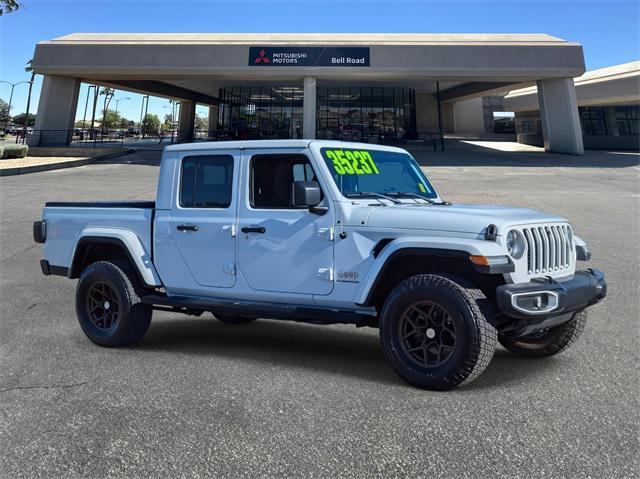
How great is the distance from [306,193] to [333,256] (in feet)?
1.87

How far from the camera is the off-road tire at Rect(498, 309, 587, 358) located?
4469 mm

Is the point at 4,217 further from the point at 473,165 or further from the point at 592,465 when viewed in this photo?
the point at 473,165

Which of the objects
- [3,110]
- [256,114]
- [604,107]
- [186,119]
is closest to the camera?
[604,107]

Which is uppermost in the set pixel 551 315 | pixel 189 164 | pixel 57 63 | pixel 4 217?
pixel 57 63

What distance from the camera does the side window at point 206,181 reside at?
196 inches

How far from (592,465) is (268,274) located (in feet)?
9.03

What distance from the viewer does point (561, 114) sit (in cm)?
3422

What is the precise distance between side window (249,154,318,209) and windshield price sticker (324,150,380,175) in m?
0.26

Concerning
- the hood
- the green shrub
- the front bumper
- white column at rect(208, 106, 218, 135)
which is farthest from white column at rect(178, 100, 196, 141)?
the front bumper

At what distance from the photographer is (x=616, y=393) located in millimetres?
3936

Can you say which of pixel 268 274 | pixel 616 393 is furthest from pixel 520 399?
pixel 268 274

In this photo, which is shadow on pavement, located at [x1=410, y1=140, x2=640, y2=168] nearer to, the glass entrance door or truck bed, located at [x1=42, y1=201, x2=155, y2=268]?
the glass entrance door

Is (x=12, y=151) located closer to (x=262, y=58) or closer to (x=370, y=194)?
(x=262, y=58)

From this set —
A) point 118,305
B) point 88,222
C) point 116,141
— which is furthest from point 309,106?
point 118,305
